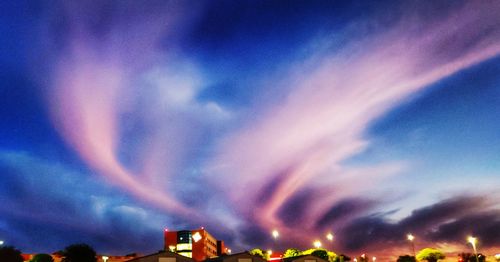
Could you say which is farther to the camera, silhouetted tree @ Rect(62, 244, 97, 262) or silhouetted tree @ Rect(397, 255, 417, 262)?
silhouetted tree @ Rect(397, 255, 417, 262)

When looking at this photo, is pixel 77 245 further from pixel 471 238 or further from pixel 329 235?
pixel 471 238

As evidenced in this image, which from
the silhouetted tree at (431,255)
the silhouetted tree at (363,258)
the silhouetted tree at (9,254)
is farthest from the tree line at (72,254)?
the silhouetted tree at (431,255)

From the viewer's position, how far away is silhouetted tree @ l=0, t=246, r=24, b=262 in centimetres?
10618

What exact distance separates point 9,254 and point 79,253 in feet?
61.3

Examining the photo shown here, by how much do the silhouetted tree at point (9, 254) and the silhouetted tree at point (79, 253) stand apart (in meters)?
13.5

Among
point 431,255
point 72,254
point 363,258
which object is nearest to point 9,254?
point 72,254

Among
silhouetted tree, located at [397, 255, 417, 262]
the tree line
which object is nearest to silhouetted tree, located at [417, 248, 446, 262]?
silhouetted tree, located at [397, 255, 417, 262]

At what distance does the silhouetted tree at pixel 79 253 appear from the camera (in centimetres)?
10706

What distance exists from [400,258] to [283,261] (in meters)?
64.6

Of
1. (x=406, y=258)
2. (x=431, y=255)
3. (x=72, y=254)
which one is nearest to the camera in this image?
(x=72, y=254)

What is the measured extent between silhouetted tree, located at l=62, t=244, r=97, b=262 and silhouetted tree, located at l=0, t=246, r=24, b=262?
530 inches

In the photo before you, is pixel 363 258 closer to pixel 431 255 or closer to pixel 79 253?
pixel 431 255

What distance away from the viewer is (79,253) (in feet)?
353

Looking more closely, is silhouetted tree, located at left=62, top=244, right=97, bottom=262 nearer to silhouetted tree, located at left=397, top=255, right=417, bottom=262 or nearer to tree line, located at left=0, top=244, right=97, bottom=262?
tree line, located at left=0, top=244, right=97, bottom=262
